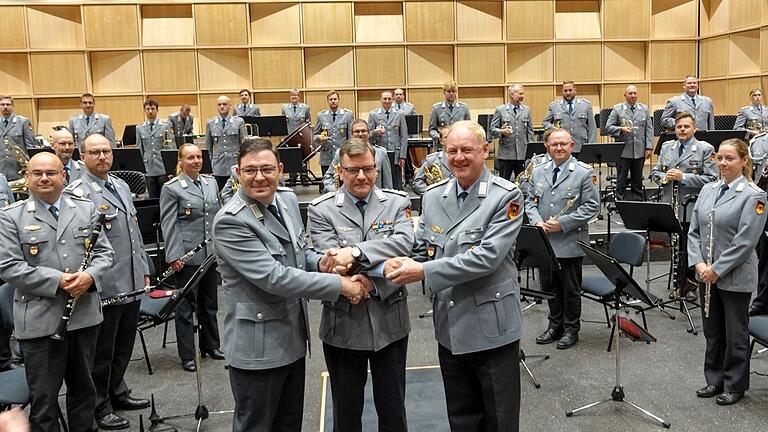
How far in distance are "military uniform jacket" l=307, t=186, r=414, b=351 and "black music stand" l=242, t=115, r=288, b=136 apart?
7943 mm

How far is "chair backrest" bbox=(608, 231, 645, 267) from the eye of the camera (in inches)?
212

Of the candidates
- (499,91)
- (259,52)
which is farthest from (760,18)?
(259,52)

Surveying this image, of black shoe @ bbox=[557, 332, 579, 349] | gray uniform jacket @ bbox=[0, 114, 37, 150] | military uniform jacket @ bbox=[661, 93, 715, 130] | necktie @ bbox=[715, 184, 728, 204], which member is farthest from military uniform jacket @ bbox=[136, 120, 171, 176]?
necktie @ bbox=[715, 184, 728, 204]

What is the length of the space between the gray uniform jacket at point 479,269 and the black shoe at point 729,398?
221cm

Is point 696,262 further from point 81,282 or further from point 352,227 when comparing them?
point 81,282

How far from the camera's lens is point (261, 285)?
2.67 m

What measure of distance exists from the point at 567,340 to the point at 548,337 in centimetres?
18

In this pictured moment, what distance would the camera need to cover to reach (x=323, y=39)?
42.0 ft

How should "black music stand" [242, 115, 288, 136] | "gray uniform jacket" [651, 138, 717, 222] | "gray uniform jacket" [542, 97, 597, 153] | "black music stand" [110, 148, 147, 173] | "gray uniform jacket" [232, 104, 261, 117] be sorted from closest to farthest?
"gray uniform jacket" [651, 138, 717, 222] → "black music stand" [110, 148, 147, 173] → "gray uniform jacket" [542, 97, 597, 153] → "black music stand" [242, 115, 288, 136] → "gray uniform jacket" [232, 104, 261, 117]

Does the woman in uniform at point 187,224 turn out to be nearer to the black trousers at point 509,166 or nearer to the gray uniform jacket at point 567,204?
the gray uniform jacket at point 567,204

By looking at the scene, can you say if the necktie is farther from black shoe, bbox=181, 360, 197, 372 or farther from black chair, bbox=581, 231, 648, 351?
black shoe, bbox=181, 360, 197, 372

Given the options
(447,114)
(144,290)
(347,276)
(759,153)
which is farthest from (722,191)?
(447,114)

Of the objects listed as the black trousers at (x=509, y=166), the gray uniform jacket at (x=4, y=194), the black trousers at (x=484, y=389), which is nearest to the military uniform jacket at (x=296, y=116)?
the black trousers at (x=509, y=166)

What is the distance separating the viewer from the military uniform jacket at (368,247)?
9.32 ft
